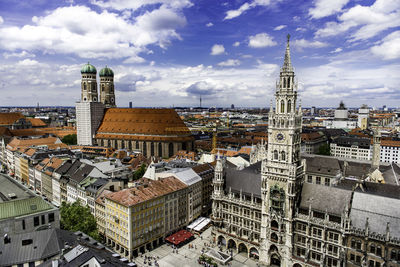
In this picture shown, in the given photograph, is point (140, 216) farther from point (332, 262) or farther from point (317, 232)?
point (332, 262)

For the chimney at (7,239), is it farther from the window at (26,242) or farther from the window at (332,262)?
the window at (332,262)

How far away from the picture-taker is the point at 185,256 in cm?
7438

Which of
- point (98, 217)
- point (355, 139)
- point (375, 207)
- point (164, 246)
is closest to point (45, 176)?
point (98, 217)

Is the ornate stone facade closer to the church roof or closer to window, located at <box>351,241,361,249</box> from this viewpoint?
the church roof

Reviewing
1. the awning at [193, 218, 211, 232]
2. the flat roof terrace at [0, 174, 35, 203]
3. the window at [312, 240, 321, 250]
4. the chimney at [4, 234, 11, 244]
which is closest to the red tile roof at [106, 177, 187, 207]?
the awning at [193, 218, 211, 232]

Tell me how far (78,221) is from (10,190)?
64.8ft

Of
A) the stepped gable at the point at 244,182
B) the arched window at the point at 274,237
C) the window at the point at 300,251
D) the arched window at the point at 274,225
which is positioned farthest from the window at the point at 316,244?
the stepped gable at the point at 244,182

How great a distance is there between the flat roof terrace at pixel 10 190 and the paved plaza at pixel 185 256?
32581 mm

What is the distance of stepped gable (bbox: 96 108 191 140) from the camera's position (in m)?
172

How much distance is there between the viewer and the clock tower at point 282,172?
66125 mm

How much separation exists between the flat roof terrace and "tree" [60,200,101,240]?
10.2 m

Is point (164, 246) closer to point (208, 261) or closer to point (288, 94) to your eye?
point (208, 261)

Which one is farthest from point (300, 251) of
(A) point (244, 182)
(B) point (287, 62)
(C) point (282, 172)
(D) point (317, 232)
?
(B) point (287, 62)

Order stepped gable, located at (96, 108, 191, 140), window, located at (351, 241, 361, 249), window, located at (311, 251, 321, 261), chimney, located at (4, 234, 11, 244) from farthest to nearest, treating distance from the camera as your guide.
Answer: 1. stepped gable, located at (96, 108, 191, 140)
2. window, located at (311, 251, 321, 261)
3. window, located at (351, 241, 361, 249)
4. chimney, located at (4, 234, 11, 244)
